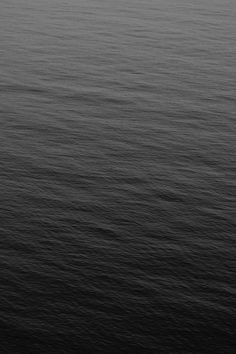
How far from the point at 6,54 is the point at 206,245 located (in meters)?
86.5

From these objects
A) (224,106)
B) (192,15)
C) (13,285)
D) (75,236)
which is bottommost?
(13,285)

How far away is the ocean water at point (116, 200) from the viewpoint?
178ft

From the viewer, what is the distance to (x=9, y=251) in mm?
63750

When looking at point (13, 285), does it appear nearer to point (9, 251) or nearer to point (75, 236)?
point (9, 251)

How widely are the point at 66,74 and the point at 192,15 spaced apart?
79282 mm

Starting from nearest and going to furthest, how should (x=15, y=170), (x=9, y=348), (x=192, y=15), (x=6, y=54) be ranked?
(x=9, y=348)
(x=15, y=170)
(x=6, y=54)
(x=192, y=15)

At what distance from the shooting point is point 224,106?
107 metres

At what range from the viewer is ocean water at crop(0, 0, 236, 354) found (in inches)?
2136

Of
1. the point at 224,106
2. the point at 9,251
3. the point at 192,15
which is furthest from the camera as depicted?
the point at 192,15

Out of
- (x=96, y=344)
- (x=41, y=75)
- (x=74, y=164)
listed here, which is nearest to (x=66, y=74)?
(x=41, y=75)

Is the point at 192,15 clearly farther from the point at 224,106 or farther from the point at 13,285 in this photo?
the point at 13,285

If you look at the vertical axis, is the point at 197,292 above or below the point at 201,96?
below

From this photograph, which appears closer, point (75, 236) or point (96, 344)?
point (96, 344)

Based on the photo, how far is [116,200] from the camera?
74750 millimetres
